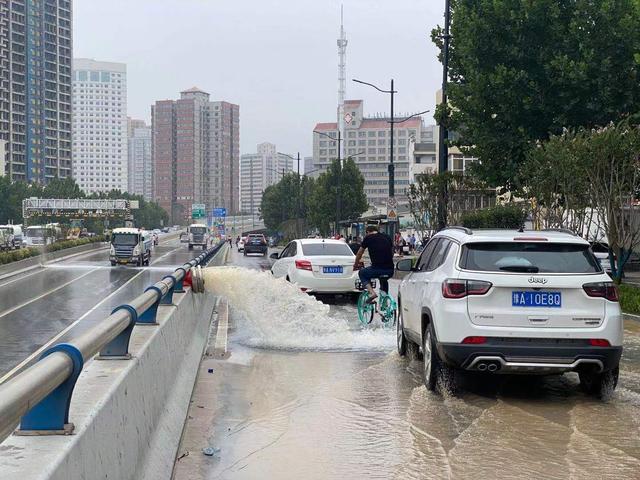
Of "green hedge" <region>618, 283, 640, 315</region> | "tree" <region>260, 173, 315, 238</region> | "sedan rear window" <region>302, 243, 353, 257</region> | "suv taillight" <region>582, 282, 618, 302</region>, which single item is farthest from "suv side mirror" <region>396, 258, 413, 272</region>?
"tree" <region>260, 173, 315, 238</region>

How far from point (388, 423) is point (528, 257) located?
220 cm

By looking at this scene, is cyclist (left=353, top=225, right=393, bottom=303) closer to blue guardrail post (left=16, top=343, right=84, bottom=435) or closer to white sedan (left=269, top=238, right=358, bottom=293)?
white sedan (left=269, top=238, right=358, bottom=293)

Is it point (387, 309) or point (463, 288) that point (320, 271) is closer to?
point (387, 309)

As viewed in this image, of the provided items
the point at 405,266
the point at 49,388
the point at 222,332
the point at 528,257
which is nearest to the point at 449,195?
the point at 222,332

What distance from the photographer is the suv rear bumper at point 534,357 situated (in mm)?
7867

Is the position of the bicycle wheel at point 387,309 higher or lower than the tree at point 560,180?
lower

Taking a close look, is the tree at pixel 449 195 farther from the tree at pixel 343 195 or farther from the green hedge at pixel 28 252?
the tree at pixel 343 195

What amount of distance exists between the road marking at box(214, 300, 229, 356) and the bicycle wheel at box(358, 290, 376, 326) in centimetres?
239

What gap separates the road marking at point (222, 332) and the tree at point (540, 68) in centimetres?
1167

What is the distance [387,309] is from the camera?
47.2 ft

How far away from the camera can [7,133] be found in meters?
166

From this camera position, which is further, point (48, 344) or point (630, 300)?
point (630, 300)

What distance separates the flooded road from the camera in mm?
5938

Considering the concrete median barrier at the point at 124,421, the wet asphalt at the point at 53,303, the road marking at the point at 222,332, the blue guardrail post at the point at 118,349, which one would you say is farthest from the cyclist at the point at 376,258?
the blue guardrail post at the point at 118,349
